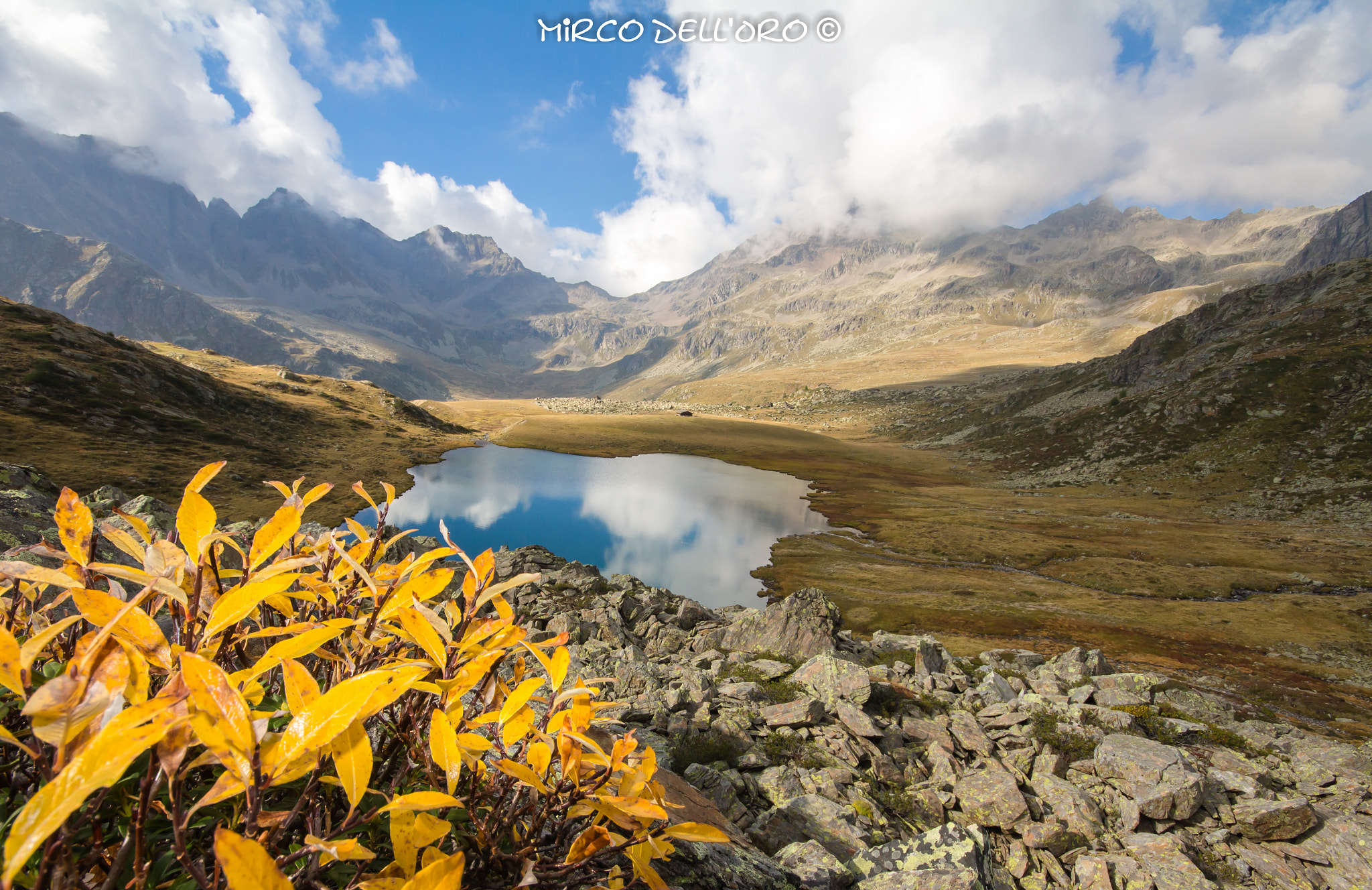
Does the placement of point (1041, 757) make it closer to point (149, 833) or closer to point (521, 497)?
point (149, 833)

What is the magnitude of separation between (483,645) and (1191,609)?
139ft

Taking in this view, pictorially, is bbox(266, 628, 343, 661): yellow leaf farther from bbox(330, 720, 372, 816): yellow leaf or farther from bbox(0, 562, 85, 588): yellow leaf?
bbox(0, 562, 85, 588): yellow leaf

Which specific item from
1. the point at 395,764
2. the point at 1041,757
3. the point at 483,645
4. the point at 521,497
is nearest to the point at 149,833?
the point at 395,764

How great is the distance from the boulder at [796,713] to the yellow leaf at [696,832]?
7875 millimetres

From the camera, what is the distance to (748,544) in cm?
4738

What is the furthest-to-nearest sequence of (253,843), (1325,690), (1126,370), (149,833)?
1. (1126,370)
2. (1325,690)
3. (149,833)
4. (253,843)

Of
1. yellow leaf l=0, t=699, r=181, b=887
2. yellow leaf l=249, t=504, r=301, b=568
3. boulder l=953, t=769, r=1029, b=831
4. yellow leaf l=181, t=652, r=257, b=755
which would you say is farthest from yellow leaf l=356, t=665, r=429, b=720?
boulder l=953, t=769, r=1029, b=831

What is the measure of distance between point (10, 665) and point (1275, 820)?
11835mm

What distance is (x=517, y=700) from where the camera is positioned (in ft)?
→ 5.10

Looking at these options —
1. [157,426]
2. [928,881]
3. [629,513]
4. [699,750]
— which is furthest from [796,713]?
[157,426]

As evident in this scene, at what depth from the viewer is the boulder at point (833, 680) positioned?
9312mm

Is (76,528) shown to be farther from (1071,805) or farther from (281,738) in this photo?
(1071,805)

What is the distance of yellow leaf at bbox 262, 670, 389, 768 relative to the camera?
861mm

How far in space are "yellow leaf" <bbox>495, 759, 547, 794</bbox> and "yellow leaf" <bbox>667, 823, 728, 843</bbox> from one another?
360 millimetres
